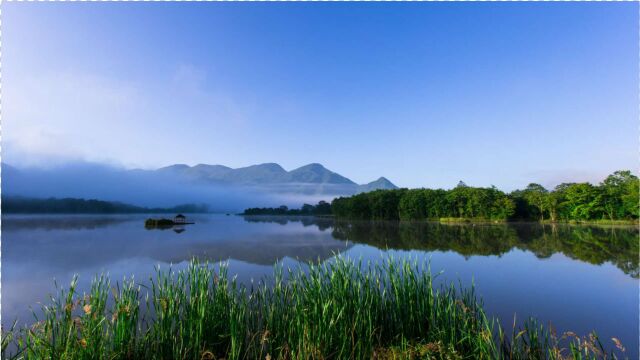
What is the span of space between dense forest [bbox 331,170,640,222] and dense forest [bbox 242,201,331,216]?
46011 millimetres

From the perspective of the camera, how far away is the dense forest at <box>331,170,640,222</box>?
59.5m

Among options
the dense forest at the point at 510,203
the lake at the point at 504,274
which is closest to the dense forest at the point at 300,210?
the dense forest at the point at 510,203

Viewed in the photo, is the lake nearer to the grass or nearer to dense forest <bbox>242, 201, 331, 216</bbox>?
the grass

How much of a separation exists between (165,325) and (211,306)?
3.31 ft

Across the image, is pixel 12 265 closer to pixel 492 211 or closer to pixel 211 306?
pixel 211 306

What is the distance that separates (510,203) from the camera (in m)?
70.4

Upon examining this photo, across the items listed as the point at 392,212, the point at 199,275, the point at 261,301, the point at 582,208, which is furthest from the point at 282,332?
the point at 392,212

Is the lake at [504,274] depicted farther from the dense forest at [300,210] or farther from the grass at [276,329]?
the dense forest at [300,210]

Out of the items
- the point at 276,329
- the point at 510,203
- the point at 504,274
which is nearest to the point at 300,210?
the point at 510,203

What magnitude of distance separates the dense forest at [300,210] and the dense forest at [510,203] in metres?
46.0

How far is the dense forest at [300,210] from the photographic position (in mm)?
150500

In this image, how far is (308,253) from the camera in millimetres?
22906

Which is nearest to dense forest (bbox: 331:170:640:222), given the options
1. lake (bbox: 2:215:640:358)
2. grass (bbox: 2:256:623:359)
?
lake (bbox: 2:215:640:358)

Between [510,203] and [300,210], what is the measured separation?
114 m
